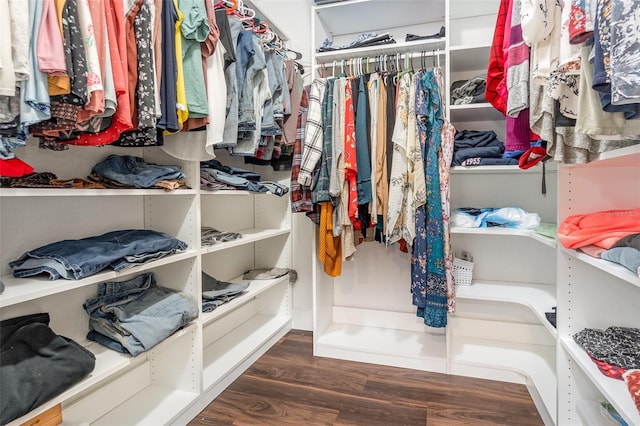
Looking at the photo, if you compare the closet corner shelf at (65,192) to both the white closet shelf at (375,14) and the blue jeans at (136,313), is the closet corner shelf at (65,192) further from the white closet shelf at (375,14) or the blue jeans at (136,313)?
the white closet shelf at (375,14)

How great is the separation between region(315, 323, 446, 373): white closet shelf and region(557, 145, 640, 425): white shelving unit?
68 centimetres

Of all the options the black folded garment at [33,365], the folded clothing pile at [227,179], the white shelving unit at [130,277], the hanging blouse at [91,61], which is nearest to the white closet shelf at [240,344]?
the white shelving unit at [130,277]

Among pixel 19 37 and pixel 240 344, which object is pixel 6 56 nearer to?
pixel 19 37

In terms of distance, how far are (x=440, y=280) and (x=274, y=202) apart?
4.15 feet


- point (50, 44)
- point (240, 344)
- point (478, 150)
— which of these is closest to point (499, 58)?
point (478, 150)

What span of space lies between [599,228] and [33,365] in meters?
1.74

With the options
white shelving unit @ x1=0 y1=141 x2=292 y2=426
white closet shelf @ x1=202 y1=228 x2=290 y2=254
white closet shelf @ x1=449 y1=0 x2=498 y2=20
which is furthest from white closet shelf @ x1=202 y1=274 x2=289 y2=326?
white closet shelf @ x1=449 y1=0 x2=498 y2=20

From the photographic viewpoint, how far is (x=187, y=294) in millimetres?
1604

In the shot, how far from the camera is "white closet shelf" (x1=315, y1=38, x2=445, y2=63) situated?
74.0 inches

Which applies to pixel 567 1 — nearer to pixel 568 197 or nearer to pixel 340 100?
pixel 568 197

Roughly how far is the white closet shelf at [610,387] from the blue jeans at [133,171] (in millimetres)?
1612

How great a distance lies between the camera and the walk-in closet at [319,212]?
94cm

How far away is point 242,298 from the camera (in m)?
1.93

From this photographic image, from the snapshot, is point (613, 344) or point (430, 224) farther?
point (430, 224)
